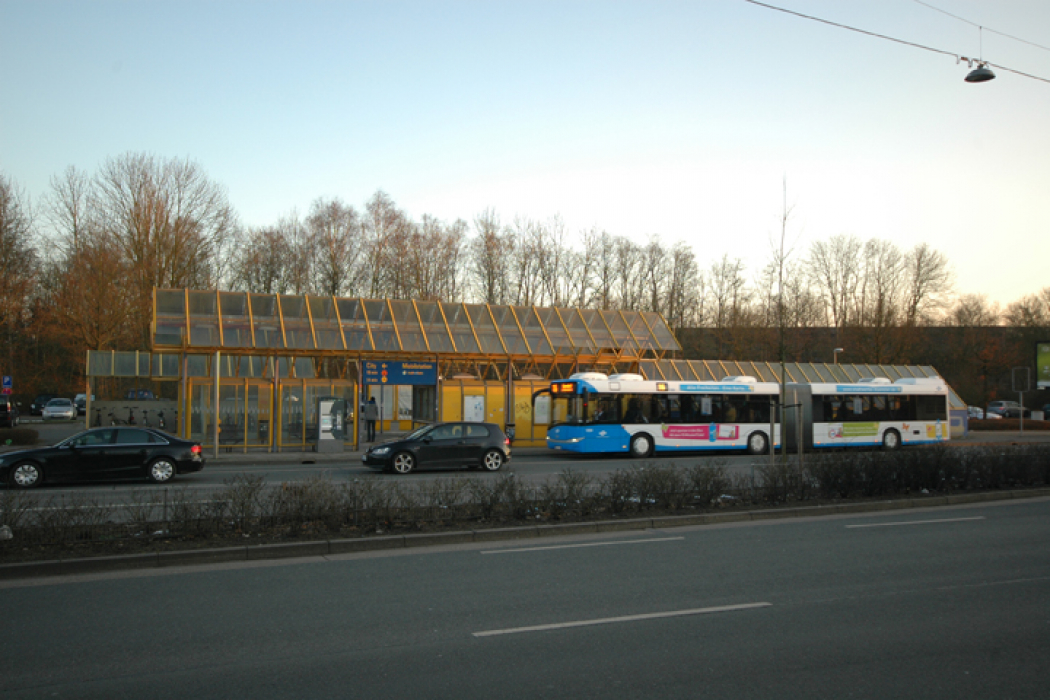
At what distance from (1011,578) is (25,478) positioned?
18.4m

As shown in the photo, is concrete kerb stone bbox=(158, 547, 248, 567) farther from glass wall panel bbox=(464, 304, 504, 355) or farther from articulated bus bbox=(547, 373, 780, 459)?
glass wall panel bbox=(464, 304, 504, 355)

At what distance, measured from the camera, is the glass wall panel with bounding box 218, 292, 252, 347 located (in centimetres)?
2614

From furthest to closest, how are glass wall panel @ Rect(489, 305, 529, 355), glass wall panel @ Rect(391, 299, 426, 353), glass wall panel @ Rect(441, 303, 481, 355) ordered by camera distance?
glass wall panel @ Rect(489, 305, 529, 355)
glass wall panel @ Rect(441, 303, 481, 355)
glass wall panel @ Rect(391, 299, 426, 353)

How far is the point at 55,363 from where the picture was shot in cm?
5338

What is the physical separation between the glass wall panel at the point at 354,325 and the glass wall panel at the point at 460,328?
3690 mm

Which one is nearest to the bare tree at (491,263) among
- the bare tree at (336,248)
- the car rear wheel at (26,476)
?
the bare tree at (336,248)

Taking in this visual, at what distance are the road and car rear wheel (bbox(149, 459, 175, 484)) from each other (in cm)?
1051

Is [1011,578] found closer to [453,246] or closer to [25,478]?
[25,478]

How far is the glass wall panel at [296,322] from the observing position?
27344mm

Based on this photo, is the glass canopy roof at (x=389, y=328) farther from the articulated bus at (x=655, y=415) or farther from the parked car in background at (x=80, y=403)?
the parked car in background at (x=80, y=403)

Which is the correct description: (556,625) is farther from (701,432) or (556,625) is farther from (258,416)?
(258,416)

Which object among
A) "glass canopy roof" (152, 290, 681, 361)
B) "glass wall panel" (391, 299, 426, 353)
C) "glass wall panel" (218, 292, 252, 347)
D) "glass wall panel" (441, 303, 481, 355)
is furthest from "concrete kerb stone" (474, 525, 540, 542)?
"glass wall panel" (441, 303, 481, 355)

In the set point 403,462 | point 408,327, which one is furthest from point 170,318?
point 403,462

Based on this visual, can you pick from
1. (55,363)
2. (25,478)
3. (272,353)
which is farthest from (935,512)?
(55,363)
